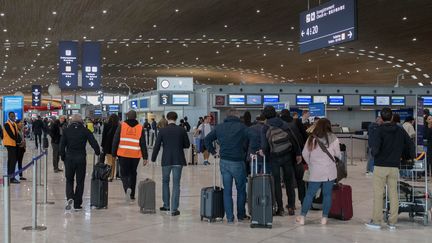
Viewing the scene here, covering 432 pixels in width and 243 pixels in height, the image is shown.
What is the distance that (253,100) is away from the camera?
99.0 feet

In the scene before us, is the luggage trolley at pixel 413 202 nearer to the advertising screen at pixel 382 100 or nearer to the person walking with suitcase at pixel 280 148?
the person walking with suitcase at pixel 280 148

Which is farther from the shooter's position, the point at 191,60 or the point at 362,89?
the point at 191,60

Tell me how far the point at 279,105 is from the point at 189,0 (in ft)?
23.9

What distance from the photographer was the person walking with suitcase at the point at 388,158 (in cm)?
725

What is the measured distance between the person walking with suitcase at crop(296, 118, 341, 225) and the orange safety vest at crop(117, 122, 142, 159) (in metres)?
3.07

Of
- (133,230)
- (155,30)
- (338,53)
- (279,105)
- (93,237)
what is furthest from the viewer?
(338,53)

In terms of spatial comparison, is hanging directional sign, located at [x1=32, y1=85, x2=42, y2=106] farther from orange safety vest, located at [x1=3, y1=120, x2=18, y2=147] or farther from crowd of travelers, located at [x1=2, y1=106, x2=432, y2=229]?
crowd of travelers, located at [x1=2, y1=106, x2=432, y2=229]

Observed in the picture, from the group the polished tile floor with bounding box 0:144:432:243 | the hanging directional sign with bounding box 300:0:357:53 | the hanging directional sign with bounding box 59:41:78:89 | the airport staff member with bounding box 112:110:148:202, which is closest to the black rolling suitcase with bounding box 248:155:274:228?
the polished tile floor with bounding box 0:144:432:243

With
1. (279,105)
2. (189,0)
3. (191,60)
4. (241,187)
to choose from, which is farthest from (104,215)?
(191,60)

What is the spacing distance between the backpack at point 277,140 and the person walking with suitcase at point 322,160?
440 millimetres

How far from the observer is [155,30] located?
30297mm

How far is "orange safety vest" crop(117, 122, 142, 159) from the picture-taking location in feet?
30.3

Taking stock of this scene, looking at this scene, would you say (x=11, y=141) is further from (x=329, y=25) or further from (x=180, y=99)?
(x=180, y=99)

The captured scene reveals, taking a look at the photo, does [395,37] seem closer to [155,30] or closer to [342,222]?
[155,30]
